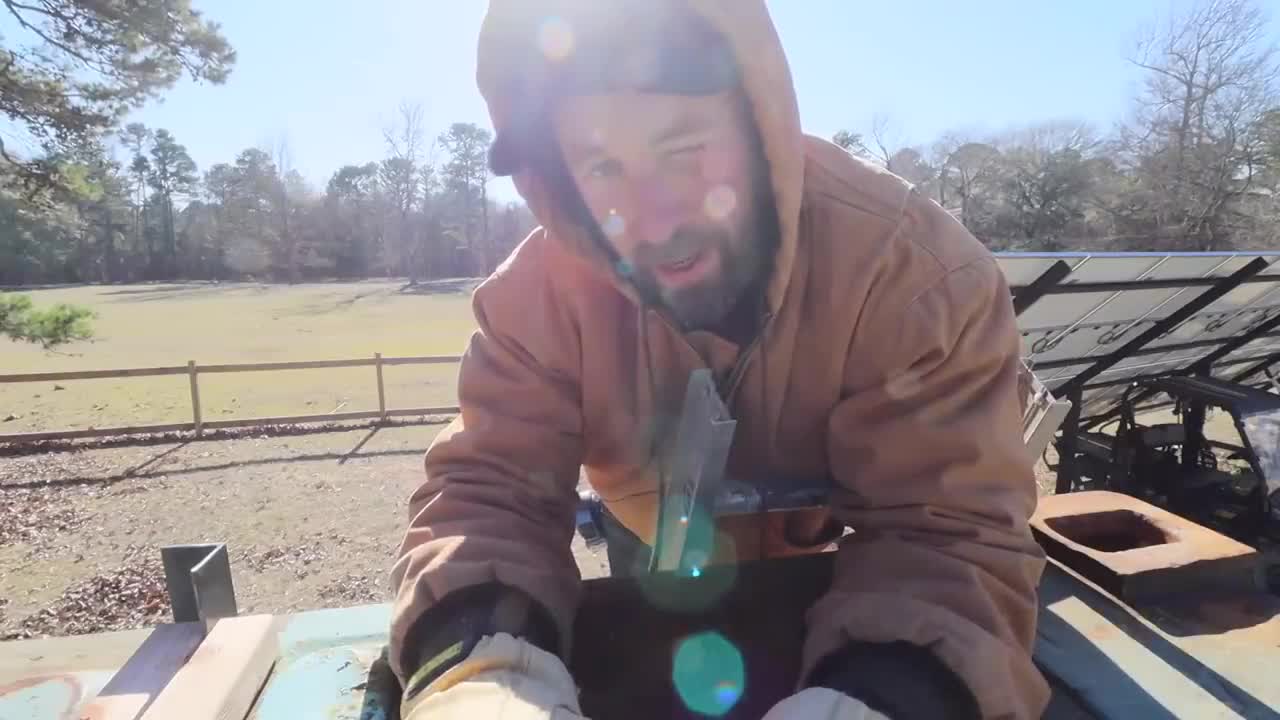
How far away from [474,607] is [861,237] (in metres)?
0.82

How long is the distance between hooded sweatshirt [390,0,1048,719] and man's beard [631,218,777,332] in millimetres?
36

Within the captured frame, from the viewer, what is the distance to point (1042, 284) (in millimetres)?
3748

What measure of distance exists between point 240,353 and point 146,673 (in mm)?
19390

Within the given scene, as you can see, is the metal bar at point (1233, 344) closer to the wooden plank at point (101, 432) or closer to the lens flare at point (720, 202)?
the lens flare at point (720, 202)

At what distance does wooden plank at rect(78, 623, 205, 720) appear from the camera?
111cm

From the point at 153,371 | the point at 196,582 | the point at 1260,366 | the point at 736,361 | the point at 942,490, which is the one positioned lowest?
the point at 153,371

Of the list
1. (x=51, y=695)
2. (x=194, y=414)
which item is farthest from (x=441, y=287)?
(x=51, y=695)

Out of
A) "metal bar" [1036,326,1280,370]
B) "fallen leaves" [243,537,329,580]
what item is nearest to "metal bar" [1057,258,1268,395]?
"metal bar" [1036,326,1280,370]

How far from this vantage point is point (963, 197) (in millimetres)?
26000

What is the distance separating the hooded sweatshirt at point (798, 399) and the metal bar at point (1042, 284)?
9.82ft

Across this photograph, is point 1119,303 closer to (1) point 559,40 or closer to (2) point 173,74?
(1) point 559,40

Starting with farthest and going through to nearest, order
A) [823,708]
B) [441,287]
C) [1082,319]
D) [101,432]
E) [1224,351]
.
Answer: [441,287] → [101,432] → [1224,351] → [1082,319] → [823,708]

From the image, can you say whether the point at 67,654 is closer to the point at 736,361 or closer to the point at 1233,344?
the point at 736,361

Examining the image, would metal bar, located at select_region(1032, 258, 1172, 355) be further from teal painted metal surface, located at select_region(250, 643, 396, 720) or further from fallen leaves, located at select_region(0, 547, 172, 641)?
fallen leaves, located at select_region(0, 547, 172, 641)
